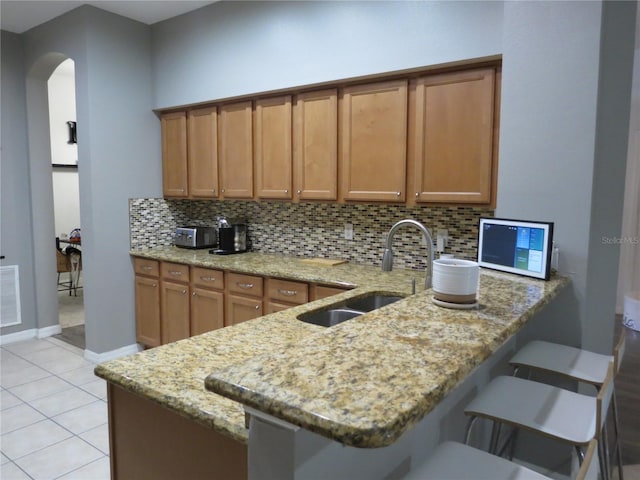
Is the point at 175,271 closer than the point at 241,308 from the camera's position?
No

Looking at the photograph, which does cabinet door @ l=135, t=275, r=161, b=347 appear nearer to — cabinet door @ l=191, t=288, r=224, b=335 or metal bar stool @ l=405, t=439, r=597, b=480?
cabinet door @ l=191, t=288, r=224, b=335

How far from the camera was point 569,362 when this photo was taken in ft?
6.08

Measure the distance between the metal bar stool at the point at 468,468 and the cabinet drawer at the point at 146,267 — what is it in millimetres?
3244

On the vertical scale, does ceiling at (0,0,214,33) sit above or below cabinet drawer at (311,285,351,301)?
above

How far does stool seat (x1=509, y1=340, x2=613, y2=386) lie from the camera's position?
175 cm

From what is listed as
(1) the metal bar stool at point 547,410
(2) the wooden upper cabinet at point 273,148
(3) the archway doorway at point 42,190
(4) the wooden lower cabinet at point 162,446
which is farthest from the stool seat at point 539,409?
(3) the archway doorway at point 42,190

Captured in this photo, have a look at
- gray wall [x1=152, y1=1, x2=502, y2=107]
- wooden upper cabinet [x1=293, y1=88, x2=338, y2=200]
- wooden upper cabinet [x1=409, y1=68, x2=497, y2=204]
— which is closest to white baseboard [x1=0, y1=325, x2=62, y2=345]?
gray wall [x1=152, y1=1, x2=502, y2=107]

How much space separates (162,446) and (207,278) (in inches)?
93.5

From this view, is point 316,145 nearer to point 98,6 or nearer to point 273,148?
point 273,148

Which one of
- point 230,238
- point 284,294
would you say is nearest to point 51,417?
point 284,294

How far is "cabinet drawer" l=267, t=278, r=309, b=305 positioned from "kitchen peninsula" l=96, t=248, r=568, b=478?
116 cm

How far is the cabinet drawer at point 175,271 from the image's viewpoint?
380 cm

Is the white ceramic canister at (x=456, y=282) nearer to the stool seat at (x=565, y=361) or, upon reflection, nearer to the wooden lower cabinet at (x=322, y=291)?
the stool seat at (x=565, y=361)

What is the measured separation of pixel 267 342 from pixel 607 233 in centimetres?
164
